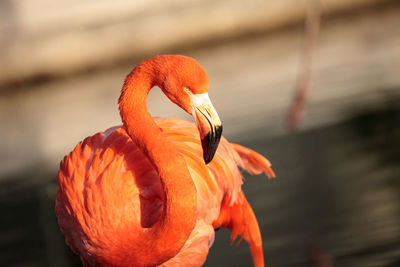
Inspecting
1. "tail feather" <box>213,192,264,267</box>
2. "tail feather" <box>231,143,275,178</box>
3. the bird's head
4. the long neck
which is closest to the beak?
the bird's head

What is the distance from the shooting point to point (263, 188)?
4.83 m

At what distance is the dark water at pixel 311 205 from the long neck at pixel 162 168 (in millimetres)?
889

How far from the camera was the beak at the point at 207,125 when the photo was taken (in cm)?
269

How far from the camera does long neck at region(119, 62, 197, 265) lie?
2826 mm

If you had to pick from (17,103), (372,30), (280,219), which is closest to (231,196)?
(280,219)

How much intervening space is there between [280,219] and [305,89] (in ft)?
6.96

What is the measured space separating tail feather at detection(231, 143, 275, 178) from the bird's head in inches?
42.2

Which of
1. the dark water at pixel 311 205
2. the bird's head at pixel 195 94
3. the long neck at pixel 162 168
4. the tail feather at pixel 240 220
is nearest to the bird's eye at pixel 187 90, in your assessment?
the bird's head at pixel 195 94

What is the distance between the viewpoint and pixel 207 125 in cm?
269

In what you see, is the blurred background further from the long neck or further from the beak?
the beak

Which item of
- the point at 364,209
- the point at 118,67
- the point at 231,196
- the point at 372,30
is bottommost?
the point at 364,209

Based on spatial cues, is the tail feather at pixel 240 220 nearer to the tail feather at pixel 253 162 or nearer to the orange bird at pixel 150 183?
the orange bird at pixel 150 183

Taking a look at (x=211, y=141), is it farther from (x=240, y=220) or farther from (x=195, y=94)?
(x=240, y=220)

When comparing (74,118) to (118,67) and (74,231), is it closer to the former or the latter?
(118,67)
